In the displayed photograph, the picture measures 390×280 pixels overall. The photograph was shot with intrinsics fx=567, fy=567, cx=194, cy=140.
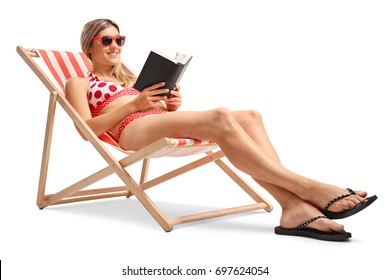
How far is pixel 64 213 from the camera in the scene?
427cm

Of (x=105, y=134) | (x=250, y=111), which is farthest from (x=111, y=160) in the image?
(x=250, y=111)

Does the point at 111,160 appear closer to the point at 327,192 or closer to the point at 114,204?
the point at 114,204

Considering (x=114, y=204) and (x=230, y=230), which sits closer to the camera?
(x=230, y=230)

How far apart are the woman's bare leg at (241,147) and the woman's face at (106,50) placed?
0.89 meters

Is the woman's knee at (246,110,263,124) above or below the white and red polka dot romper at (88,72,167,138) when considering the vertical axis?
above

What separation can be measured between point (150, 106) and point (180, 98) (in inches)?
12.5

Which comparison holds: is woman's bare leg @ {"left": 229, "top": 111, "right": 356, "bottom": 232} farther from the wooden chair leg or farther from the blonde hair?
the wooden chair leg

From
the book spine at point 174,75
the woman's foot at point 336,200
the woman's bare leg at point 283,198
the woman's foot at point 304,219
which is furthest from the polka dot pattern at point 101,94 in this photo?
the woman's foot at point 336,200

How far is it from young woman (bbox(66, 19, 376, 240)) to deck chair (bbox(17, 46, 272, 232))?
112 mm

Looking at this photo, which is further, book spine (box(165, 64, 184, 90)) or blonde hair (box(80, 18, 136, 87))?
blonde hair (box(80, 18, 136, 87))

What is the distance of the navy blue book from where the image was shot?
150 inches

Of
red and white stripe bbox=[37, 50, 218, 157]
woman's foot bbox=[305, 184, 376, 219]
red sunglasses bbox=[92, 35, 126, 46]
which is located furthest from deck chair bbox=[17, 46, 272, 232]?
woman's foot bbox=[305, 184, 376, 219]

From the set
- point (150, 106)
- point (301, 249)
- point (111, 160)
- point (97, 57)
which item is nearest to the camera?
point (301, 249)

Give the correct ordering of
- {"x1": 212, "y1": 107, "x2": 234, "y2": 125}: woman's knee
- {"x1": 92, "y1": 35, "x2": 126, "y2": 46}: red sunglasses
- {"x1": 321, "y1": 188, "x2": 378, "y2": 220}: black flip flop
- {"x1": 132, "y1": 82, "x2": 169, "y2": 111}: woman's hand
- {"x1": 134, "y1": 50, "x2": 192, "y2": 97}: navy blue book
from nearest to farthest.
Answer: {"x1": 321, "y1": 188, "x2": 378, "y2": 220}: black flip flop → {"x1": 212, "y1": 107, "x2": 234, "y2": 125}: woman's knee → {"x1": 134, "y1": 50, "x2": 192, "y2": 97}: navy blue book → {"x1": 132, "y1": 82, "x2": 169, "y2": 111}: woman's hand → {"x1": 92, "y1": 35, "x2": 126, "y2": 46}: red sunglasses
